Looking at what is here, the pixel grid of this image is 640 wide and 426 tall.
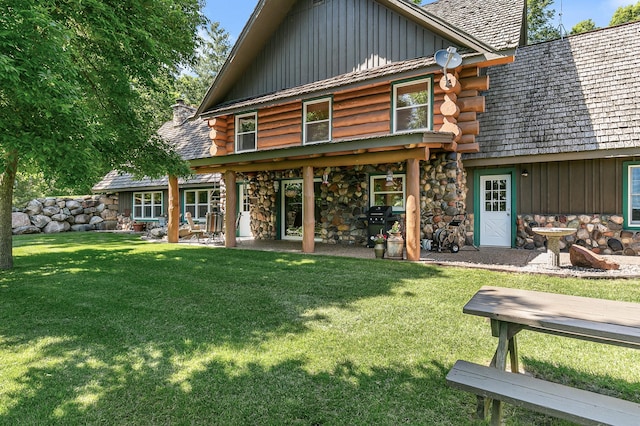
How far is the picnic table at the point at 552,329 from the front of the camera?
1.77 m

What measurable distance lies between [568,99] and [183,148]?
45.8ft

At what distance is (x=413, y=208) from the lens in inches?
288

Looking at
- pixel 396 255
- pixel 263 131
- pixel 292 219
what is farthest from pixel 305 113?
pixel 396 255

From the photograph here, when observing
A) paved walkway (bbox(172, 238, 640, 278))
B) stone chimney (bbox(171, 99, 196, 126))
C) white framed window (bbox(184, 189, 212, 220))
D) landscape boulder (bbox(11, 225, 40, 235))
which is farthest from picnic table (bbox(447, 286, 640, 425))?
landscape boulder (bbox(11, 225, 40, 235))

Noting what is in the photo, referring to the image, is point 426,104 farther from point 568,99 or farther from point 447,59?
point 568,99

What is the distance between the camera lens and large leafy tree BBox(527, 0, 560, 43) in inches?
775

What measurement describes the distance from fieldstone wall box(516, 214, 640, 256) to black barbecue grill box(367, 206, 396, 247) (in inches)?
141

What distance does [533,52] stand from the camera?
35.7 feet

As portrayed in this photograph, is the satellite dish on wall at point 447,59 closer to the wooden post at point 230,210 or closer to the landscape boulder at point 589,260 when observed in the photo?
the landscape boulder at point 589,260

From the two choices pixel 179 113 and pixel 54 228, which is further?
pixel 179 113

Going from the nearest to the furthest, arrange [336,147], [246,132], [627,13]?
[336,147]
[246,132]
[627,13]

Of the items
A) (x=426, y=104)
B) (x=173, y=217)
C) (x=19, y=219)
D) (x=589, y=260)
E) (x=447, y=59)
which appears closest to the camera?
(x=589, y=260)

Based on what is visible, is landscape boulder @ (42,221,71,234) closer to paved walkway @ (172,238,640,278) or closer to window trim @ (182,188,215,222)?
window trim @ (182,188,215,222)

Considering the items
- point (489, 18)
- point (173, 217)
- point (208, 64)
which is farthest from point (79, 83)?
point (208, 64)
